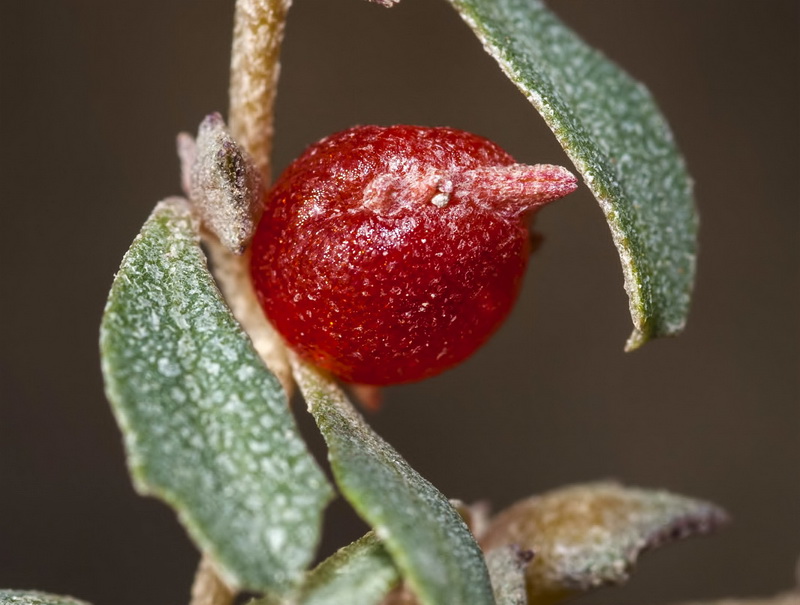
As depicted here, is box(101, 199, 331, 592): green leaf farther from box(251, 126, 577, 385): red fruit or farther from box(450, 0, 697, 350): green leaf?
box(450, 0, 697, 350): green leaf

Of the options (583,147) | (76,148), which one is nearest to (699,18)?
(76,148)

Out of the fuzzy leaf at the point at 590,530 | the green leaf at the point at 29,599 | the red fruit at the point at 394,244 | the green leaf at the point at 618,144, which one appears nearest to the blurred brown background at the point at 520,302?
the green leaf at the point at 618,144

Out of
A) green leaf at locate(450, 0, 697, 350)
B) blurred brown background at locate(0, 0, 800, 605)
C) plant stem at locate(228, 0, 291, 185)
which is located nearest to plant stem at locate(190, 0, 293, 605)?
plant stem at locate(228, 0, 291, 185)

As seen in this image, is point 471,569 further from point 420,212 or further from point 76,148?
point 76,148

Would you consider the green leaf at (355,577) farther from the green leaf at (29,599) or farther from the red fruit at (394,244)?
the green leaf at (29,599)

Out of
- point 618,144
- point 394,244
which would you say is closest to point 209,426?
point 394,244

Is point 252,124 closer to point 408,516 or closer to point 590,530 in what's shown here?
point 408,516
